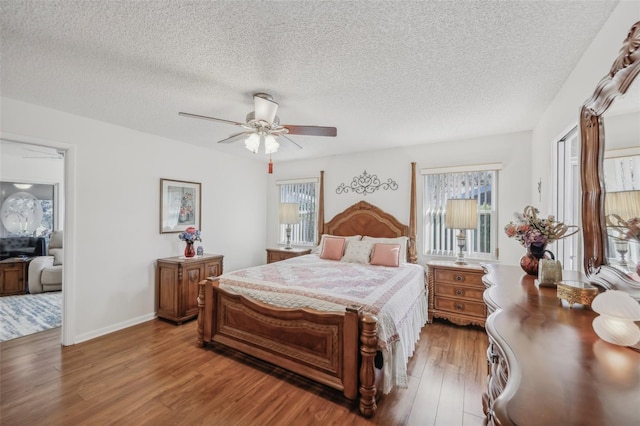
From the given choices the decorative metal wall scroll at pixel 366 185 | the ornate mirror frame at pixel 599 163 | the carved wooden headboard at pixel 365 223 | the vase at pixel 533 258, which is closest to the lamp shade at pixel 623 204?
the ornate mirror frame at pixel 599 163

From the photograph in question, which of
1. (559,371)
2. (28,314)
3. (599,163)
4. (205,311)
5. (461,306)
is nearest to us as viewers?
(559,371)

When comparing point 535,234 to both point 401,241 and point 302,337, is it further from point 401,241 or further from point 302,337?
point 401,241

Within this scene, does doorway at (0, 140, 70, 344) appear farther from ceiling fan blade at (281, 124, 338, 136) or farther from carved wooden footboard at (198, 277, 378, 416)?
ceiling fan blade at (281, 124, 338, 136)

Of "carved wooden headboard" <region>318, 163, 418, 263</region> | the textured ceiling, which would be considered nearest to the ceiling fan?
the textured ceiling

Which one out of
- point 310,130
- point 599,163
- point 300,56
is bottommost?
point 599,163

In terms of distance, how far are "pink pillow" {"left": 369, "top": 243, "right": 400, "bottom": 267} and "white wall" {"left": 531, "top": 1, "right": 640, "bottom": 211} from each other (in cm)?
165

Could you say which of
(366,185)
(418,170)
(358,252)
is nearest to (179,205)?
(358,252)

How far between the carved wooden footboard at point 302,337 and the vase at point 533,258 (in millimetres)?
1175

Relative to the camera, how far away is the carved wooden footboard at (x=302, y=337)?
186cm

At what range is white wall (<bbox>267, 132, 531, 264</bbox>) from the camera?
3.41 metres

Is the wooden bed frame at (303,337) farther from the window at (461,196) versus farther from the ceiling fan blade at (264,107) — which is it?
the window at (461,196)

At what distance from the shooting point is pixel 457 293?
130 inches

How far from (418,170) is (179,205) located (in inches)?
144

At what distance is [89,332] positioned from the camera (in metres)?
2.96
